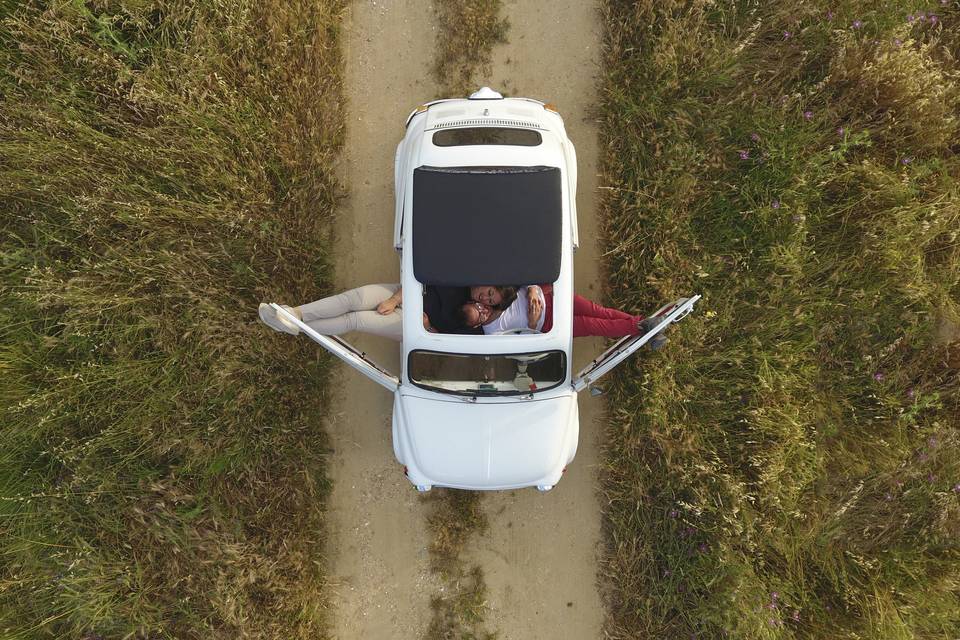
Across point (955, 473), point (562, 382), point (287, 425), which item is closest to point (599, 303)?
point (562, 382)

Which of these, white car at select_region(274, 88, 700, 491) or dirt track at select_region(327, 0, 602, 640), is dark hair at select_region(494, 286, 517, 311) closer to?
white car at select_region(274, 88, 700, 491)

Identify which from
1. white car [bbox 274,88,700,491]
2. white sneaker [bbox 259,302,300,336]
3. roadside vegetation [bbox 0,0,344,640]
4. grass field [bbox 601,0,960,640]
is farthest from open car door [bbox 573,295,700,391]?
roadside vegetation [bbox 0,0,344,640]

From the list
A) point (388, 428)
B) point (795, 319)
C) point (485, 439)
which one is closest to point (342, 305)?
point (388, 428)

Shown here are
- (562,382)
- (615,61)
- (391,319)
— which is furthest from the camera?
(615,61)

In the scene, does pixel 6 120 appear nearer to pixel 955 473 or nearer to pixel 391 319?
pixel 391 319

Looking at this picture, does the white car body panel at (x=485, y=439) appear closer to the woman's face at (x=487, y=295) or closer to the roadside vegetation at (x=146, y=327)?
the woman's face at (x=487, y=295)

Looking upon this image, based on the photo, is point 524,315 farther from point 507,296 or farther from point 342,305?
point 342,305

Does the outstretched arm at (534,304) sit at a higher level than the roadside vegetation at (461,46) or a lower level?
lower

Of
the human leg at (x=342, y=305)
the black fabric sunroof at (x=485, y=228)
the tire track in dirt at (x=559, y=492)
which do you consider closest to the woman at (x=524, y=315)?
the black fabric sunroof at (x=485, y=228)
